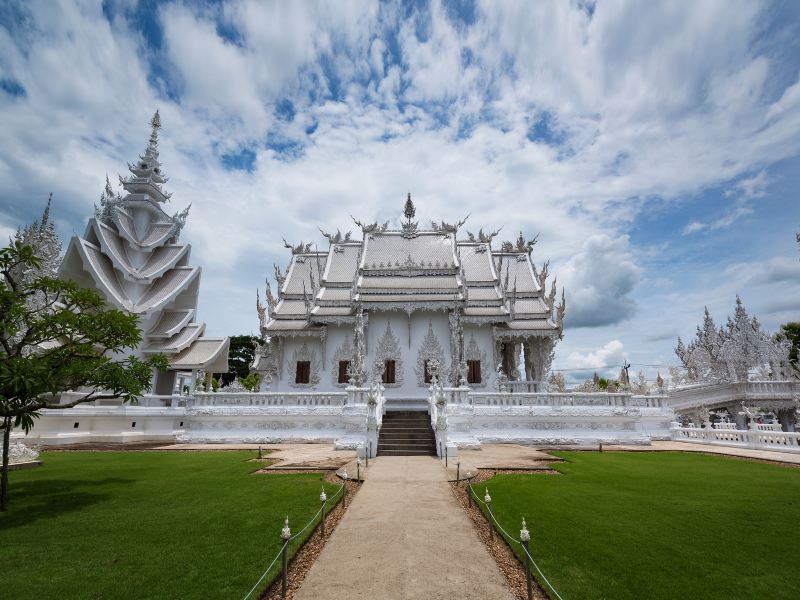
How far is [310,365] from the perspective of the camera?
20.6 metres

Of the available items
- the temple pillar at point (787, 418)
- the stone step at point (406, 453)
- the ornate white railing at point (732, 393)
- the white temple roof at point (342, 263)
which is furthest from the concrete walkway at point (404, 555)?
the temple pillar at point (787, 418)

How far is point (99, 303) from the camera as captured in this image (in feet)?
24.9

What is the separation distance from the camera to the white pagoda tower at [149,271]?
61.0 ft

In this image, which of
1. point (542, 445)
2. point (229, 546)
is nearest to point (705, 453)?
point (542, 445)

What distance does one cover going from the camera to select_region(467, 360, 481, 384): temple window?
769 inches

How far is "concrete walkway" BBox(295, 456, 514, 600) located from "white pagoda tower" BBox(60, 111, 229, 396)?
48.9 feet

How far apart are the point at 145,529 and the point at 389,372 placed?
47.7ft

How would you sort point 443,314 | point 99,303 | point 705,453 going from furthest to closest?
1. point 443,314
2. point 705,453
3. point 99,303

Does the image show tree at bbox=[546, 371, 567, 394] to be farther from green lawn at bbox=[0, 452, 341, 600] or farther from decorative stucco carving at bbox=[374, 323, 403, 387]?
green lawn at bbox=[0, 452, 341, 600]

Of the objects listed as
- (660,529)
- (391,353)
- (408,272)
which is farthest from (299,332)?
(660,529)

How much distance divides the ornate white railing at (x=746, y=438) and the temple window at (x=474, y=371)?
7.86 meters

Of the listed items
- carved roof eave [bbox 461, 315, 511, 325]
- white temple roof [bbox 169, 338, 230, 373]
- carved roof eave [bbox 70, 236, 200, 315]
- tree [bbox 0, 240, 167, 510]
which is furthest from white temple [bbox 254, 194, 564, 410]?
tree [bbox 0, 240, 167, 510]

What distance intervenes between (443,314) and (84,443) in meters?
15.2

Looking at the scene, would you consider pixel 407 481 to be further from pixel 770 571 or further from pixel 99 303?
pixel 99 303
